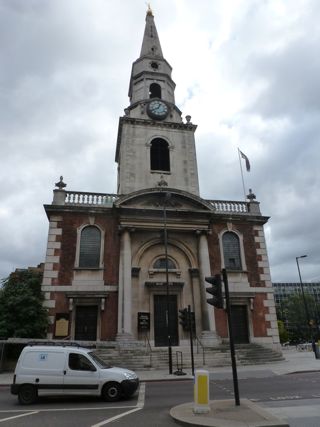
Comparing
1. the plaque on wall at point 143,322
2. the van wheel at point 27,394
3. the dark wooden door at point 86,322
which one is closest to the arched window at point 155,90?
the dark wooden door at point 86,322

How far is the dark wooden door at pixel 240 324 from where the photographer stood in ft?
80.3

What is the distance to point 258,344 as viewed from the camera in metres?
23.7

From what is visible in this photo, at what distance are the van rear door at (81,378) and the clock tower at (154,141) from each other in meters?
18.6

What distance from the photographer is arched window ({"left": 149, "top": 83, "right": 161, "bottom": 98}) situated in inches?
1351

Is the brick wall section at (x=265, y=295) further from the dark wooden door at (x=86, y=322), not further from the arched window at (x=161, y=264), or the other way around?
the dark wooden door at (x=86, y=322)

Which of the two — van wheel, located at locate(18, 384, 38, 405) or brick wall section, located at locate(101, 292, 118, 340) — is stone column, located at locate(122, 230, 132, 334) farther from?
van wheel, located at locate(18, 384, 38, 405)

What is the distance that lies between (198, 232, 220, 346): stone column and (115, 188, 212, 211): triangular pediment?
241 cm

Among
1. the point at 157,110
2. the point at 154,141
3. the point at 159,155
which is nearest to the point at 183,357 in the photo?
the point at 159,155

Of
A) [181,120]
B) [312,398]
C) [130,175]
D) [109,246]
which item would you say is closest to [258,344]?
[109,246]

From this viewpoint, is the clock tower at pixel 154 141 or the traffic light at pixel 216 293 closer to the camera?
the traffic light at pixel 216 293

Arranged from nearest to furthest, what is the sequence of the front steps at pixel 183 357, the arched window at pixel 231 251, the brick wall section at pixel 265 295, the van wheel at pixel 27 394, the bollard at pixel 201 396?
the bollard at pixel 201 396, the van wheel at pixel 27 394, the front steps at pixel 183 357, the brick wall section at pixel 265 295, the arched window at pixel 231 251

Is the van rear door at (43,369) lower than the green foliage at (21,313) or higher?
lower

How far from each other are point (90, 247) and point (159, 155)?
10978mm

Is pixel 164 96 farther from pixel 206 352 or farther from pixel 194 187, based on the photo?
pixel 206 352
